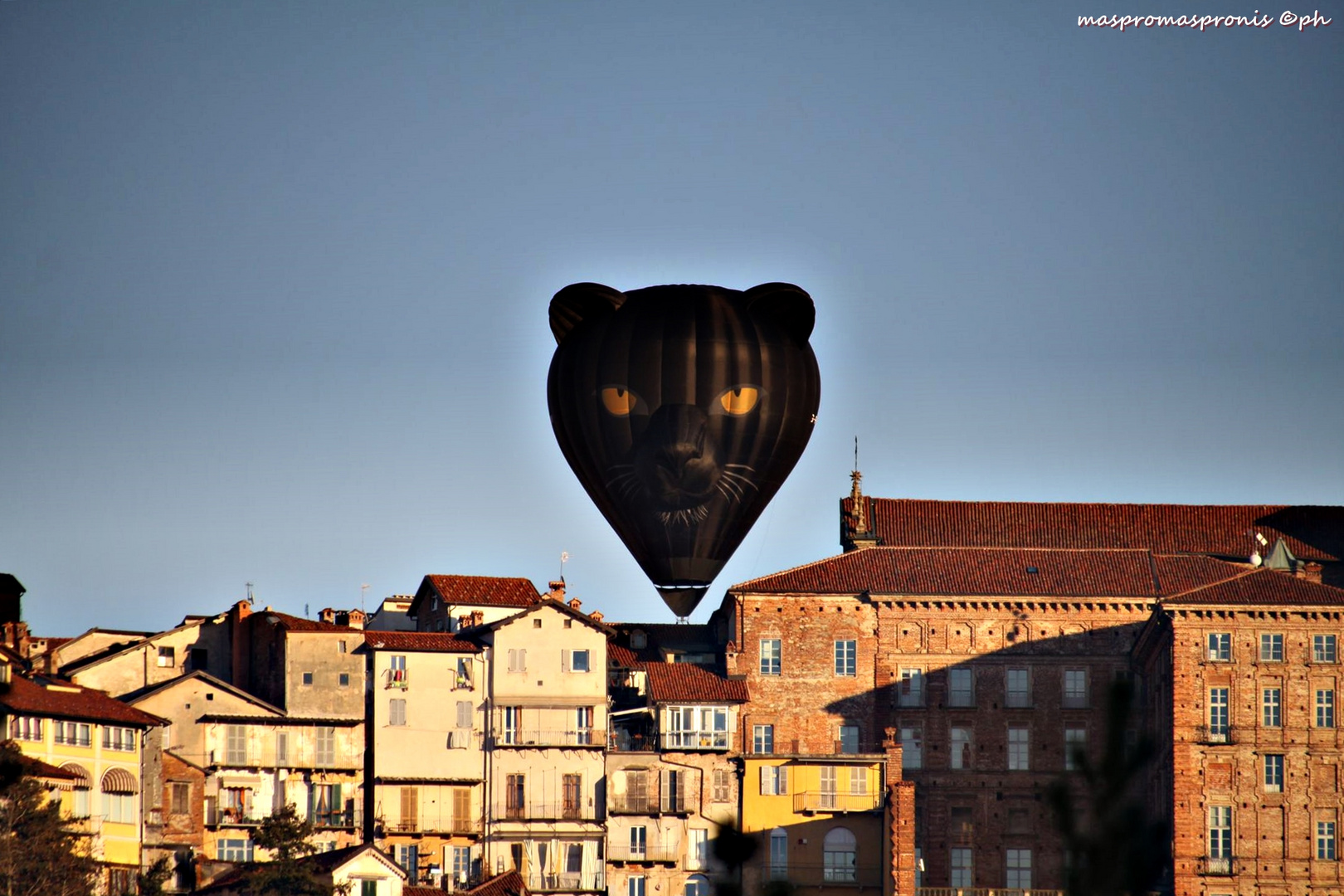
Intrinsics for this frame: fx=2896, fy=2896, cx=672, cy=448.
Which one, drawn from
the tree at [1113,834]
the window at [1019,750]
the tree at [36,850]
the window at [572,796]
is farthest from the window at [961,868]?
the tree at [1113,834]

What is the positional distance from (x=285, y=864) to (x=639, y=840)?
13.2m

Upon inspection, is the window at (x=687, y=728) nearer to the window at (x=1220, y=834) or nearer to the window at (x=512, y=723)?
the window at (x=512, y=723)

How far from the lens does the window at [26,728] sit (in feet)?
248

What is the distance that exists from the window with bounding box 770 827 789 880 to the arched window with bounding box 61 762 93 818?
2006 cm

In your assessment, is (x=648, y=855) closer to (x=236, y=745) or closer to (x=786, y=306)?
(x=236, y=745)

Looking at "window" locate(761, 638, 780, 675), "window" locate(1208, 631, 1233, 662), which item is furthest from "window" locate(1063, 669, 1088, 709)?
"window" locate(761, 638, 780, 675)

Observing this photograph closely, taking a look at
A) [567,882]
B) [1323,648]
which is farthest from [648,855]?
[1323,648]

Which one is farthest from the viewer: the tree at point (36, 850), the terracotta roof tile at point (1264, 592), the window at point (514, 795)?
the window at point (514, 795)

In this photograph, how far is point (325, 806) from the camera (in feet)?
281

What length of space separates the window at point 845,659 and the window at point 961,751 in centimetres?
371

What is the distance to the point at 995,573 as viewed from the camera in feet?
304

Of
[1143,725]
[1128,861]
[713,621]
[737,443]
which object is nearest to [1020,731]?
[1143,725]

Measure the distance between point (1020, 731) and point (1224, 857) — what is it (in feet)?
27.7

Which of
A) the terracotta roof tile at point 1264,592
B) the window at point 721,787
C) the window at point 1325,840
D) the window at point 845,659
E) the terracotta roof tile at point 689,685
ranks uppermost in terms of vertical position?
the terracotta roof tile at point 1264,592
